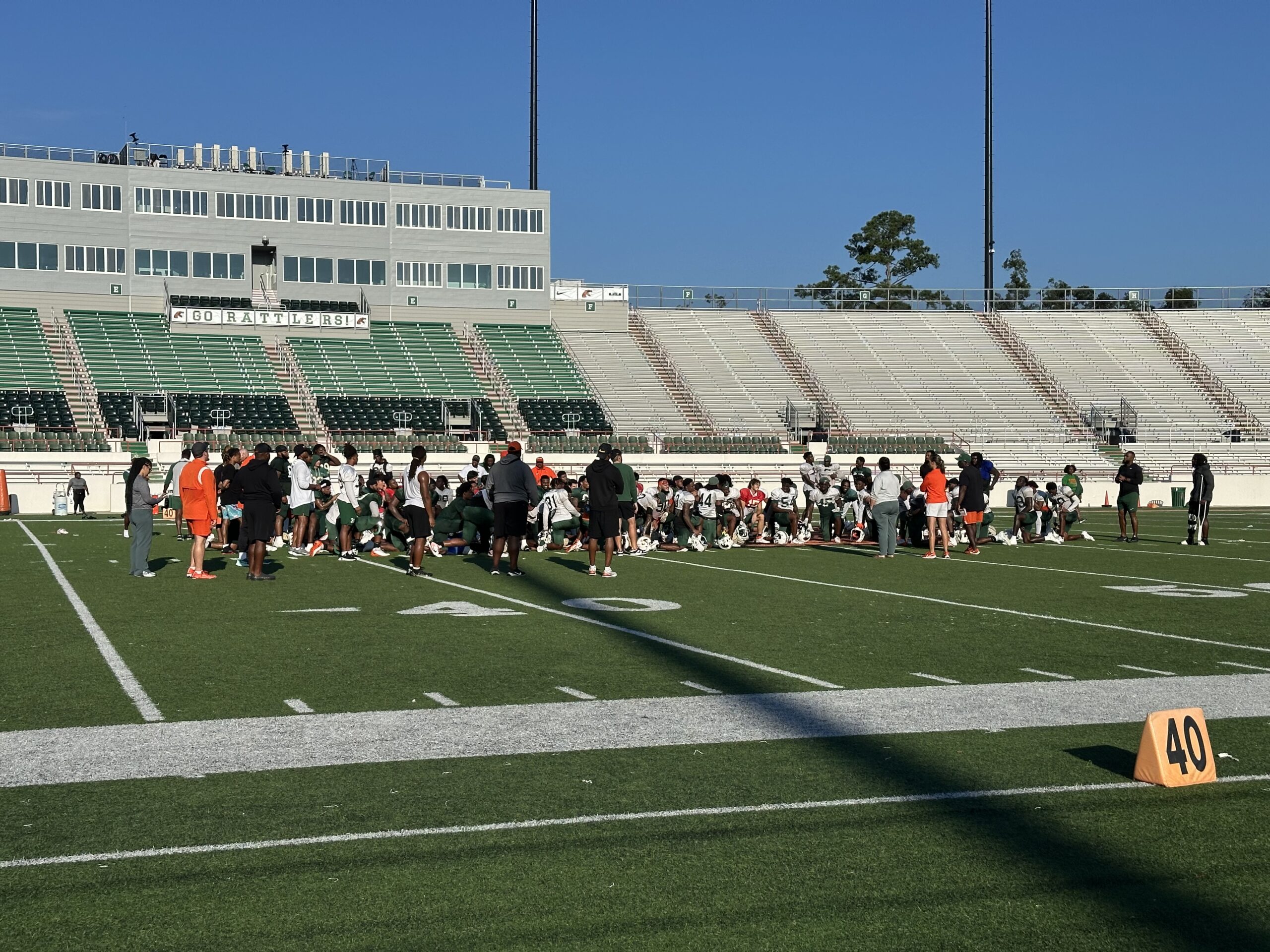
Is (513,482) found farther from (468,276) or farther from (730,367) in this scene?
(468,276)

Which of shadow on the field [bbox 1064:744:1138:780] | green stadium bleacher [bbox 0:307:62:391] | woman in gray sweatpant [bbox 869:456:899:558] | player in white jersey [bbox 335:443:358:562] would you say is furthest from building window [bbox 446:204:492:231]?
shadow on the field [bbox 1064:744:1138:780]

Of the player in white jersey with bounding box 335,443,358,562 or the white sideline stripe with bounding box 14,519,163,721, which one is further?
the player in white jersey with bounding box 335,443,358,562

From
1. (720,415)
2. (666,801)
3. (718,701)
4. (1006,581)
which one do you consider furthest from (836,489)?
(720,415)

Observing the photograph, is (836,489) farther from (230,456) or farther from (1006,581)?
(230,456)

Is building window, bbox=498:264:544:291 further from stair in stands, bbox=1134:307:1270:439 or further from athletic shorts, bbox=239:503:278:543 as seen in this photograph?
athletic shorts, bbox=239:503:278:543

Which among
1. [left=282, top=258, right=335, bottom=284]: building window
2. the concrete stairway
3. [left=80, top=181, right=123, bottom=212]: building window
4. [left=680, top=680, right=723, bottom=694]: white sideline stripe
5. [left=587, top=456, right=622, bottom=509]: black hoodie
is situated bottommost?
[left=680, top=680, right=723, bottom=694]: white sideline stripe

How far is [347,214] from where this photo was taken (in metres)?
57.6

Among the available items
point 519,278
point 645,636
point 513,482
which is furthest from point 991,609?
point 519,278

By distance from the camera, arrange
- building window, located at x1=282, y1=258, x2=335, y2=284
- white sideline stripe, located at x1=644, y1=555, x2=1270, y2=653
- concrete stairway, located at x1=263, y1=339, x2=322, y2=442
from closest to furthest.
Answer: white sideline stripe, located at x1=644, y1=555, x2=1270, y2=653, concrete stairway, located at x1=263, y1=339, x2=322, y2=442, building window, located at x1=282, y1=258, x2=335, y2=284

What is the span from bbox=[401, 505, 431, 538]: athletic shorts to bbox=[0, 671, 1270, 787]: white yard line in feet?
28.9

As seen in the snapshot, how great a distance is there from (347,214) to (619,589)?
45.1 m

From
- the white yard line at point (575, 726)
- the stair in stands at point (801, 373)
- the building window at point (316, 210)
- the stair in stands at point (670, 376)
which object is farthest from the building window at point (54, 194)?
the white yard line at point (575, 726)

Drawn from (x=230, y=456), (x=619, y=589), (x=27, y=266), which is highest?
(x=27, y=266)

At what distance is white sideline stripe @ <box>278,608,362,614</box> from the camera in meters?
13.1
